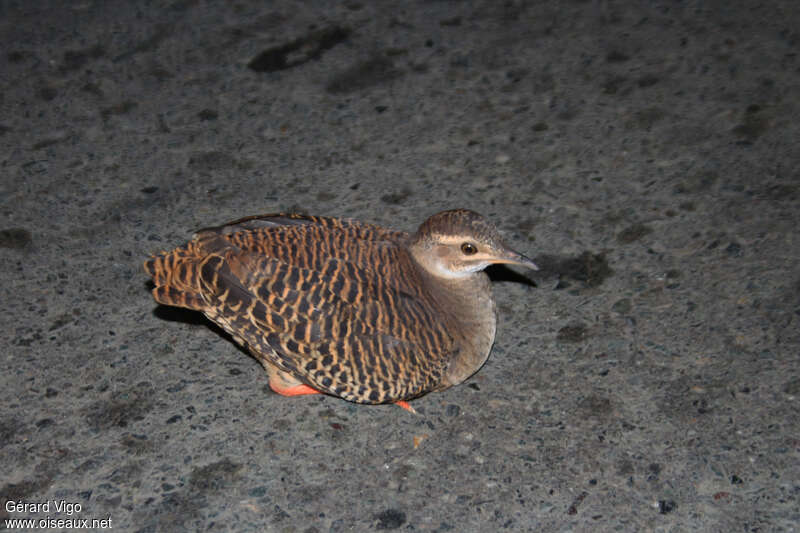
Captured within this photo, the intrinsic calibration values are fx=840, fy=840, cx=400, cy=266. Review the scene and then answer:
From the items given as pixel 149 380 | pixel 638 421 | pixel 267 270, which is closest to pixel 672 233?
pixel 638 421

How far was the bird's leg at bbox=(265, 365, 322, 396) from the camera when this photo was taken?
3.82 metres

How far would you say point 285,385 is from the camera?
384 centimetres

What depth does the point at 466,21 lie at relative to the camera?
6.40 metres

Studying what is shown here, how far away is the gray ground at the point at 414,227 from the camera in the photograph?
11.4 ft

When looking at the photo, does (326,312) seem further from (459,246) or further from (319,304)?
(459,246)

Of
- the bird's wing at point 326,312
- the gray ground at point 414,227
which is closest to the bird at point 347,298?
the bird's wing at point 326,312

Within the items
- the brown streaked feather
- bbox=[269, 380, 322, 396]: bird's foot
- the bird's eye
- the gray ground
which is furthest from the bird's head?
bbox=[269, 380, 322, 396]: bird's foot

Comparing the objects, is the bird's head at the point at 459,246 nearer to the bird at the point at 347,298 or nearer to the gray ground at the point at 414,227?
the bird at the point at 347,298

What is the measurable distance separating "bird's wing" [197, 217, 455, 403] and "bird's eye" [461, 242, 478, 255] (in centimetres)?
30

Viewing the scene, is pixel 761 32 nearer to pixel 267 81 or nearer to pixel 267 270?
pixel 267 81

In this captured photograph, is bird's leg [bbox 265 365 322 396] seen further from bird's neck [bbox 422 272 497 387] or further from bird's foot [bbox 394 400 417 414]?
bird's neck [bbox 422 272 497 387]

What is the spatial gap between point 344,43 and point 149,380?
3241mm

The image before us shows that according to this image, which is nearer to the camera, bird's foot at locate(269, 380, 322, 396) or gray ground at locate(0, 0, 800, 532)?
gray ground at locate(0, 0, 800, 532)

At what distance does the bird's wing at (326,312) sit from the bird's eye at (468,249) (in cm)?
30
